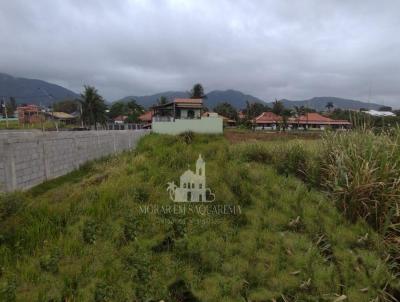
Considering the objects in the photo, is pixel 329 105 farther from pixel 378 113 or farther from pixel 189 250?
pixel 189 250

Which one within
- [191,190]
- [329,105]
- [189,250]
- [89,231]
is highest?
[329,105]

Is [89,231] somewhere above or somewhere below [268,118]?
below

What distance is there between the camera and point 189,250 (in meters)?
4.50

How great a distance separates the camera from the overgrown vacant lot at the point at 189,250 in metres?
3.79

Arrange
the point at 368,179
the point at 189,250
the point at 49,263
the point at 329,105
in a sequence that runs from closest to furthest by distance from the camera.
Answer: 1. the point at 49,263
2. the point at 189,250
3. the point at 368,179
4. the point at 329,105

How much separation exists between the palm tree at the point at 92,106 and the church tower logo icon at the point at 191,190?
154 feet

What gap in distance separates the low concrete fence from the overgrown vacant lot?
2.57 metres

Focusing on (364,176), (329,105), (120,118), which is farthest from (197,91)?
(364,176)

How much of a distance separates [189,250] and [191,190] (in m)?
2.07

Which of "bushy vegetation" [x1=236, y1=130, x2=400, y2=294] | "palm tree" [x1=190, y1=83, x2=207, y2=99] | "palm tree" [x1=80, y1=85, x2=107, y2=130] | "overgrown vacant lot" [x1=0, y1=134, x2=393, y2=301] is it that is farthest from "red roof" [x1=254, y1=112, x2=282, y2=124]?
"overgrown vacant lot" [x1=0, y1=134, x2=393, y2=301]

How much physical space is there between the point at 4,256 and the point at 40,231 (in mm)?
621

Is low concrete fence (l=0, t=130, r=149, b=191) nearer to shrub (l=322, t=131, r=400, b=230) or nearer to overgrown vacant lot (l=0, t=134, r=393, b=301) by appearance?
overgrown vacant lot (l=0, t=134, r=393, b=301)

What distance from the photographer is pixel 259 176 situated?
6.54 m

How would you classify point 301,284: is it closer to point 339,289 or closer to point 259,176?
point 339,289
